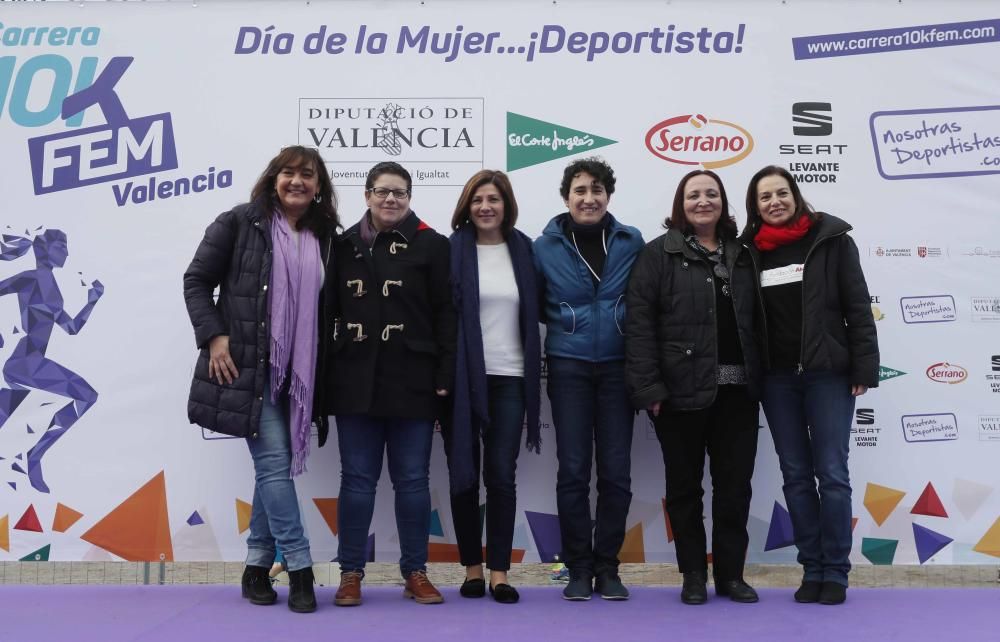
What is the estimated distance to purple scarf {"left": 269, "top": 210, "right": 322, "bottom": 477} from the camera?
264 centimetres

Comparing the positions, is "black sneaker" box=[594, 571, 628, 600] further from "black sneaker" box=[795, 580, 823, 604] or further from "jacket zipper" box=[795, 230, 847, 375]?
"jacket zipper" box=[795, 230, 847, 375]

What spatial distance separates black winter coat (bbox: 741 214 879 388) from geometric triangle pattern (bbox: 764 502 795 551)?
2.58 ft

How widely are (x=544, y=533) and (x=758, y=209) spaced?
4.99ft

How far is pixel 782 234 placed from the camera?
277 cm

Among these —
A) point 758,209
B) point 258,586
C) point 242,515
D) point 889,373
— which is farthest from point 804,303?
point 242,515

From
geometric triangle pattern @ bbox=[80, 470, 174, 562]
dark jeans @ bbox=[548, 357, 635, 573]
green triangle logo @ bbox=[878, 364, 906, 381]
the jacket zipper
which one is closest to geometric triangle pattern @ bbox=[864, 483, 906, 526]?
green triangle logo @ bbox=[878, 364, 906, 381]

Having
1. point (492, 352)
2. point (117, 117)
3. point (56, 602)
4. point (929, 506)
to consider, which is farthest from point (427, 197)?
point (929, 506)

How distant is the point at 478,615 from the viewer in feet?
8.57

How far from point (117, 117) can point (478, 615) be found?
250 cm

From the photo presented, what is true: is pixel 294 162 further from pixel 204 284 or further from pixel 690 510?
pixel 690 510

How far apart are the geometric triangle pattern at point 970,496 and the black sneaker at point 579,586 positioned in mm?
1610

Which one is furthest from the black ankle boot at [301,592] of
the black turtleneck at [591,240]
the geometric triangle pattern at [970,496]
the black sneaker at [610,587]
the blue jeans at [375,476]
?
the geometric triangle pattern at [970,496]

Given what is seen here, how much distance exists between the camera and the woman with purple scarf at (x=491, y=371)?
8.96 feet

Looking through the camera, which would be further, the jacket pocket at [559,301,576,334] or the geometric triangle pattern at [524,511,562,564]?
the geometric triangle pattern at [524,511,562,564]
